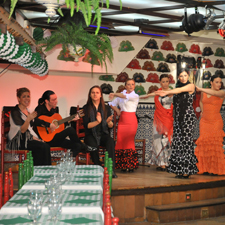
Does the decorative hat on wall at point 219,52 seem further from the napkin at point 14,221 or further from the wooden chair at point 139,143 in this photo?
the napkin at point 14,221

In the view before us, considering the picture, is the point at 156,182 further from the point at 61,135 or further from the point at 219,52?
the point at 219,52

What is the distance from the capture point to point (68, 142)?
18.9 ft

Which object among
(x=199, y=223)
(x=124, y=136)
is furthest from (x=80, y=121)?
(x=199, y=223)

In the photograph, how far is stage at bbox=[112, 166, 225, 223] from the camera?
15.8 ft

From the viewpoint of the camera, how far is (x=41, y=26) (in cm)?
649

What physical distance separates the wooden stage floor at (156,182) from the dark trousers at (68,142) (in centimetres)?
78

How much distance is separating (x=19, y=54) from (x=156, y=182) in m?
2.57

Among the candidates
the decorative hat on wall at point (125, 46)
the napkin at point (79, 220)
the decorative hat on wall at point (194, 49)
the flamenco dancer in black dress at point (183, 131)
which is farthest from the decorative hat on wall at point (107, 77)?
the napkin at point (79, 220)

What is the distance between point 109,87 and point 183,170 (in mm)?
2912

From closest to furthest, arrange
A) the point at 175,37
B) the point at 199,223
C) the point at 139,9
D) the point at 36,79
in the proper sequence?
1. the point at 199,223
2. the point at 139,9
3. the point at 36,79
4. the point at 175,37

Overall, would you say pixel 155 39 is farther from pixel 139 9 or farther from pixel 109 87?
pixel 139 9

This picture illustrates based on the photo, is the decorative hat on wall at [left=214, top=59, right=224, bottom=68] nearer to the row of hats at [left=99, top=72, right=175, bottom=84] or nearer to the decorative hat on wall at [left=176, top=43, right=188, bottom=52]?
the decorative hat on wall at [left=176, top=43, right=188, bottom=52]

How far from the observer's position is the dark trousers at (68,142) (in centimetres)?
571

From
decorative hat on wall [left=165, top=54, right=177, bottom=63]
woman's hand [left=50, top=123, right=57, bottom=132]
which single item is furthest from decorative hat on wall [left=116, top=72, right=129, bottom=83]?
woman's hand [left=50, top=123, right=57, bottom=132]
